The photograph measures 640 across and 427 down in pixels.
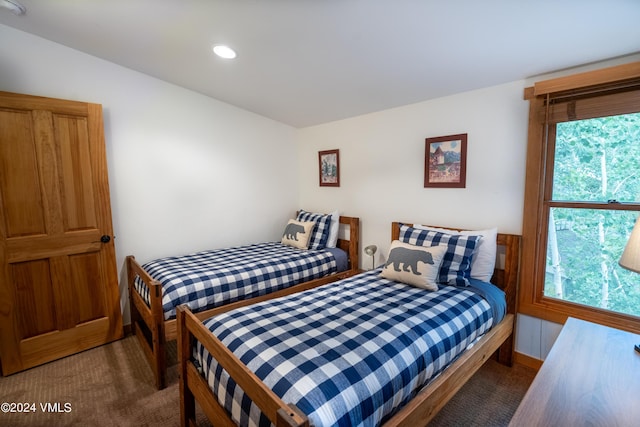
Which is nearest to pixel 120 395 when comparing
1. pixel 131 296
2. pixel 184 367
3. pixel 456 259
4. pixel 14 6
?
pixel 184 367

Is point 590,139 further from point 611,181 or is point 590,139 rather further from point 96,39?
point 96,39

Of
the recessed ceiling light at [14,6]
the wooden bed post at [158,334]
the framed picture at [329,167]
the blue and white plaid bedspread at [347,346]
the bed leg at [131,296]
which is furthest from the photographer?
the framed picture at [329,167]

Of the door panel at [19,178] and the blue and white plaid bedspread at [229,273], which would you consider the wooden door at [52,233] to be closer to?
the door panel at [19,178]

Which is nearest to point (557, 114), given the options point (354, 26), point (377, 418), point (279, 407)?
point (354, 26)

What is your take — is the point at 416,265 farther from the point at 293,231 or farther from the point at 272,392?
the point at 293,231

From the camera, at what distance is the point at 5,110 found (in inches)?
80.6

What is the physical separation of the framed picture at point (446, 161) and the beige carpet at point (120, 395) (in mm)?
1487

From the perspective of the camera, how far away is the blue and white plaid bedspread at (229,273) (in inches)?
86.0

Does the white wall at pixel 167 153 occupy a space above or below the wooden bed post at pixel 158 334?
above

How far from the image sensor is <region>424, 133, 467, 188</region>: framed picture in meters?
2.43

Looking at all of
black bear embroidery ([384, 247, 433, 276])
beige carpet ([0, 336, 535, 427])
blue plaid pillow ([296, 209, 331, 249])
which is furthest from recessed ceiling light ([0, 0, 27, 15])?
black bear embroidery ([384, 247, 433, 276])

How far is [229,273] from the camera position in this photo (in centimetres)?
244

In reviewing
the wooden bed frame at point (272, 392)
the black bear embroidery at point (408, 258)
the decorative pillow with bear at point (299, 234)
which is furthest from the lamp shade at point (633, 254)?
the decorative pillow with bear at point (299, 234)

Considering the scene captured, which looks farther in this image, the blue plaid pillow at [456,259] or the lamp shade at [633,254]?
the blue plaid pillow at [456,259]
